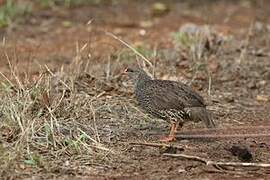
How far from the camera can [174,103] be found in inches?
246

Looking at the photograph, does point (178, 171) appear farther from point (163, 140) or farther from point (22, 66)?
point (22, 66)

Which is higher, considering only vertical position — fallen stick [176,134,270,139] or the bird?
the bird

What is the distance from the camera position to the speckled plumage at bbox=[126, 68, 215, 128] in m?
6.25

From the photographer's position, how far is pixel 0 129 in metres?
6.00

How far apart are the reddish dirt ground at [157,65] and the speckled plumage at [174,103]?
0.72 feet

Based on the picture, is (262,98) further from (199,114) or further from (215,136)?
(199,114)

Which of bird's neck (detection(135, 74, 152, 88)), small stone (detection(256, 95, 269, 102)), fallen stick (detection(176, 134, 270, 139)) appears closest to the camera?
fallen stick (detection(176, 134, 270, 139))

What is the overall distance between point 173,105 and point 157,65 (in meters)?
2.37

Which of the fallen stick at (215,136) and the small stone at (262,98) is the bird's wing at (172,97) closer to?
the fallen stick at (215,136)

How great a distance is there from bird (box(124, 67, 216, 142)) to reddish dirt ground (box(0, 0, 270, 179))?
0.19 m

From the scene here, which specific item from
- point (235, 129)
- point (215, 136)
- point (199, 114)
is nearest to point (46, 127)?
point (199, 114)

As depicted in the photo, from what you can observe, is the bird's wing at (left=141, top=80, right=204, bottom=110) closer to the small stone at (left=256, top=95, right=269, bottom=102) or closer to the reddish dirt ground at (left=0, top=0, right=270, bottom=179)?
the reddish dirt ground at (left=0, top=0, right=270, bottom=179)

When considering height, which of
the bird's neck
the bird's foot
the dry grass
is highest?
the bird's neck

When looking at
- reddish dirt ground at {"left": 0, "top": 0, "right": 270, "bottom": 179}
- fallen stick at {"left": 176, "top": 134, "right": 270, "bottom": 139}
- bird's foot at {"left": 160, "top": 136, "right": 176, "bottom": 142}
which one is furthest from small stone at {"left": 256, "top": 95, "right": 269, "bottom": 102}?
bird's foot at {"left": 160, "top": 136, "right": 176, "bottom": 142}
